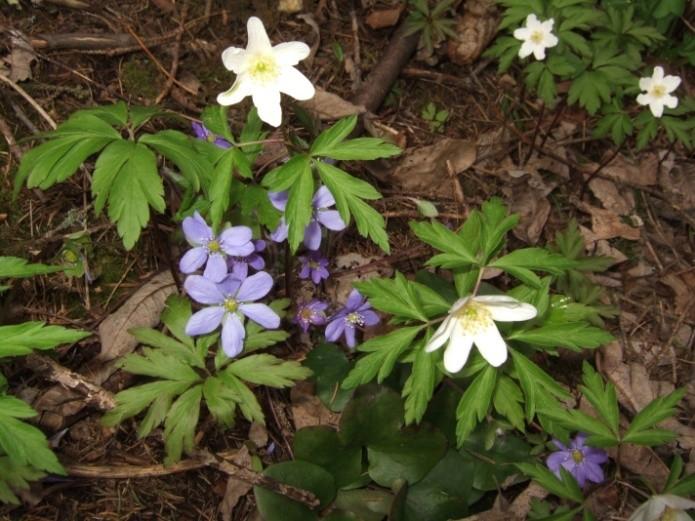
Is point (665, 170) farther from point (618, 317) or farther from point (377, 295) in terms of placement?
point (377, 295)

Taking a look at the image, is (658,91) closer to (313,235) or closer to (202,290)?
(313,235)

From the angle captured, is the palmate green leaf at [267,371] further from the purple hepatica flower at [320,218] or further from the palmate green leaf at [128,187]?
the palmate green leaf at [128,187]

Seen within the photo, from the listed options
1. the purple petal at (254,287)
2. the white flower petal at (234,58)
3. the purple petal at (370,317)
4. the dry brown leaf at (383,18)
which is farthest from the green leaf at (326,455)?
the dry brown leaf at (383,18)

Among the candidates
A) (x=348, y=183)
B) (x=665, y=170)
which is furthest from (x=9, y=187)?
(x=665, y=170)

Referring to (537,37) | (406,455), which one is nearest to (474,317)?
(406,455)

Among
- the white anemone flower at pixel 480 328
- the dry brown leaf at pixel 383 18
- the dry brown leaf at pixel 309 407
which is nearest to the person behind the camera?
the white anemone flower at pixel 480 328

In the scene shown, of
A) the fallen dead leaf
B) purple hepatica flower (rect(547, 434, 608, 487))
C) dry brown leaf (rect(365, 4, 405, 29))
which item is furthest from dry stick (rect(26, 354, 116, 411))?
the fallen dead leaf

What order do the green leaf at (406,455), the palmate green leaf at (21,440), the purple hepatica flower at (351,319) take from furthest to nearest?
the purple hepatica flower at (351,319) → the green leaf at (406,455) → the palmate green leaf at (21,440)
